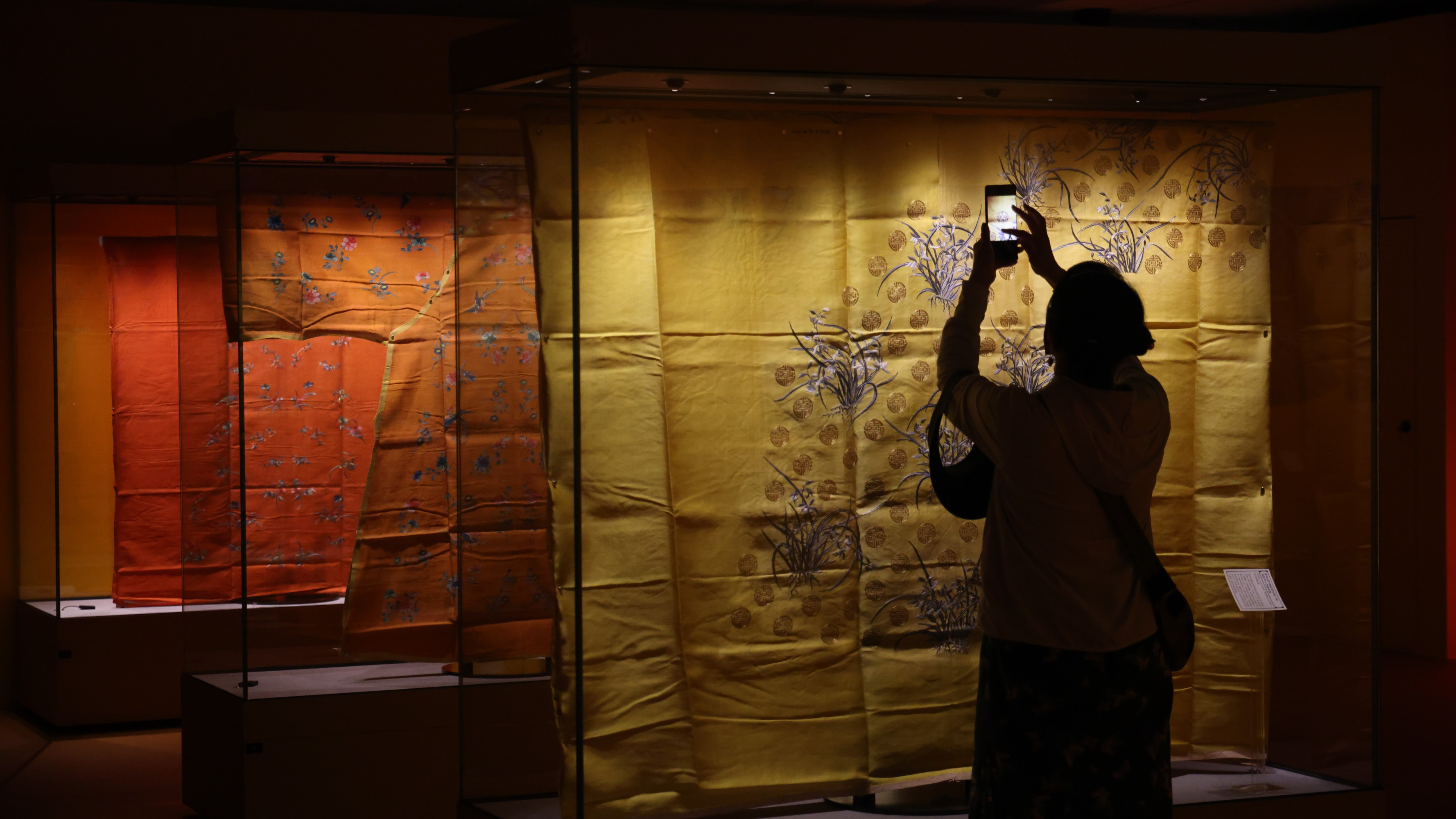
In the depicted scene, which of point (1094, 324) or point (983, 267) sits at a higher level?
point (983, 267)

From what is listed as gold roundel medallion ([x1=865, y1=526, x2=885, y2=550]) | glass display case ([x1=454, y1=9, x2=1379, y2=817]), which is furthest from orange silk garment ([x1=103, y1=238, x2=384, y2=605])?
gold roundel medallion ([x1=865, y1=526, x2=885, y2=550])

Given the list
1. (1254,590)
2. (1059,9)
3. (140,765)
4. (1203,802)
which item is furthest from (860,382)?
(1059,9)

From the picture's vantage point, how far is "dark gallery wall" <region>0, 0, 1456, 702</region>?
6176mm

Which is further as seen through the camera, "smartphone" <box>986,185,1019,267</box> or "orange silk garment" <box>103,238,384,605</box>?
"orange silk garment" <box>103,238,384,605</box>

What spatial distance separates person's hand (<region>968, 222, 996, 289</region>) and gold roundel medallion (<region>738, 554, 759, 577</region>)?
73 centimetres

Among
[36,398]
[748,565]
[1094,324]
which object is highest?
[1094,324]

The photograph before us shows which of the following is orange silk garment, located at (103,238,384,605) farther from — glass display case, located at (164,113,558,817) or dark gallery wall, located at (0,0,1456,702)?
dark gallery wall, located at (0,0,1456,702)

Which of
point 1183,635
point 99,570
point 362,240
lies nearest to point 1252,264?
point 1183,635

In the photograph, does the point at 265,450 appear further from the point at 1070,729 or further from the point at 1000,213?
the point at 1070,729

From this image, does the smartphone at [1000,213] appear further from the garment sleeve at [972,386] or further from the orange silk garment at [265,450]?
the orange silk garment at [265,450]

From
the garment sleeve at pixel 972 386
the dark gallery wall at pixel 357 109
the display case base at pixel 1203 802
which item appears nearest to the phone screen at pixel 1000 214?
the garment sleeve at pixel 972 386

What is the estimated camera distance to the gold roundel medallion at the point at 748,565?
295 centimetres

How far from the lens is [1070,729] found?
2551 millimetres

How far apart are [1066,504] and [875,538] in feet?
2.02
